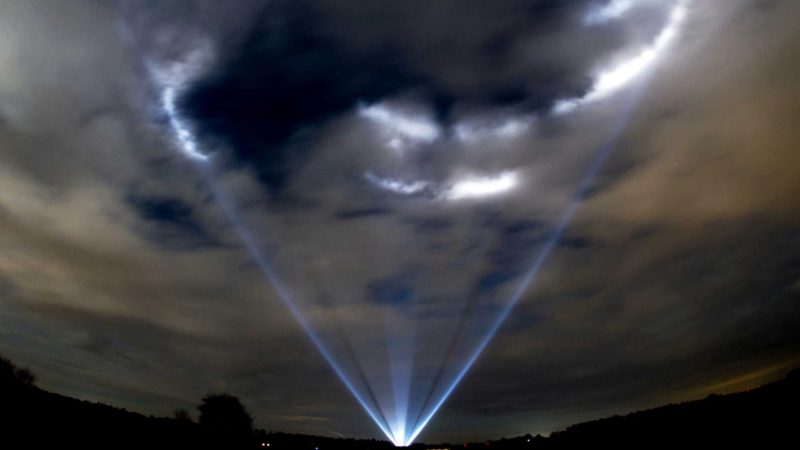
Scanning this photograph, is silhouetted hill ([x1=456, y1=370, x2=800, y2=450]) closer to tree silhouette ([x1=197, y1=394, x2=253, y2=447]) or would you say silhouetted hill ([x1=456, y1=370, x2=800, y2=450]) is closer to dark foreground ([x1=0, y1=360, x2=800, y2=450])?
dark foreground ([x1=0, y1=360, x2=800, y2=450])

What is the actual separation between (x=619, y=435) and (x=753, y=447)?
58.1ft

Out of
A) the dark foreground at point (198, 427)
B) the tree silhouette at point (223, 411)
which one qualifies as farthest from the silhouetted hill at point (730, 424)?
the tree silhouette at point (223, 411)

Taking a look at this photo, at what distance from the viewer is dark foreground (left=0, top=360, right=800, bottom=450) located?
22.2 m

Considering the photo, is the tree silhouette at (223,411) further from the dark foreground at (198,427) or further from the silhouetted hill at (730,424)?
the silhouetted hill at (730,424)

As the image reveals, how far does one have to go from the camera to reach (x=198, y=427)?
37.9 meters

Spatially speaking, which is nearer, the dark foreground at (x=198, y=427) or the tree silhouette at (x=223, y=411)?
the dark foreground at (x=198, y=427)

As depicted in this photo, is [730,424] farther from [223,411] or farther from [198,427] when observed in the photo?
[223,411]

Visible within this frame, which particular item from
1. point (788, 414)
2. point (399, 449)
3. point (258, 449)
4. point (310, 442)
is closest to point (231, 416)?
point (310, 442)

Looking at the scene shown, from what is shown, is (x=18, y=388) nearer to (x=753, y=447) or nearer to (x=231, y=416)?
(x=753, y=447)

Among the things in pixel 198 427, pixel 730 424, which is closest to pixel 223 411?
pixel 198 427

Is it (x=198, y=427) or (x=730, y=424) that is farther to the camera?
(x=198, y=427)

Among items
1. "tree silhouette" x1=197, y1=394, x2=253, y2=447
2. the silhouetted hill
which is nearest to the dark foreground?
the silhouetted hill

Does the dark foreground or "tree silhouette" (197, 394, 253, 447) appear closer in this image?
the dark foreground

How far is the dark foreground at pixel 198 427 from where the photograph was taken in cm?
2222
